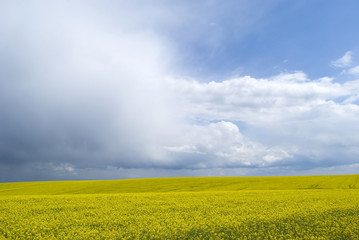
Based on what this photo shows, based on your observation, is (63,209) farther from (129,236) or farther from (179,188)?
(179,188)

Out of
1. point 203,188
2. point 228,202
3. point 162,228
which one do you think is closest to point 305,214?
point 228,202

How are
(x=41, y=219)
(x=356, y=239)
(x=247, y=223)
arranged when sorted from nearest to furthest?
(x=356, y=239) < (x=247, y=223) < (x=41, y=219)

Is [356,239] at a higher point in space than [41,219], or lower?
lower

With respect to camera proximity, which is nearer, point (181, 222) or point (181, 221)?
point (181, 222)

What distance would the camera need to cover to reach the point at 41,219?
23.0 metres

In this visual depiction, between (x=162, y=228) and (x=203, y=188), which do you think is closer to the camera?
(x=162, y=228)

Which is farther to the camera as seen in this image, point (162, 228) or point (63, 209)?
point (63, 209)

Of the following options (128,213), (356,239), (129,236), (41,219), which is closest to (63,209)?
(41,219)

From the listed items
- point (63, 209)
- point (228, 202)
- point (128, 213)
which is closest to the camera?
point (128, 213)

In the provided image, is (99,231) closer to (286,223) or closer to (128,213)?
(128,213)

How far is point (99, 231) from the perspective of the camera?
64.4 ft

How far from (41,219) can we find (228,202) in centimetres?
2036

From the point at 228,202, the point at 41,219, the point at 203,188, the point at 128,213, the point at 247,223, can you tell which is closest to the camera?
the point at 247,223

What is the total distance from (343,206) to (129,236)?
2263 cm
